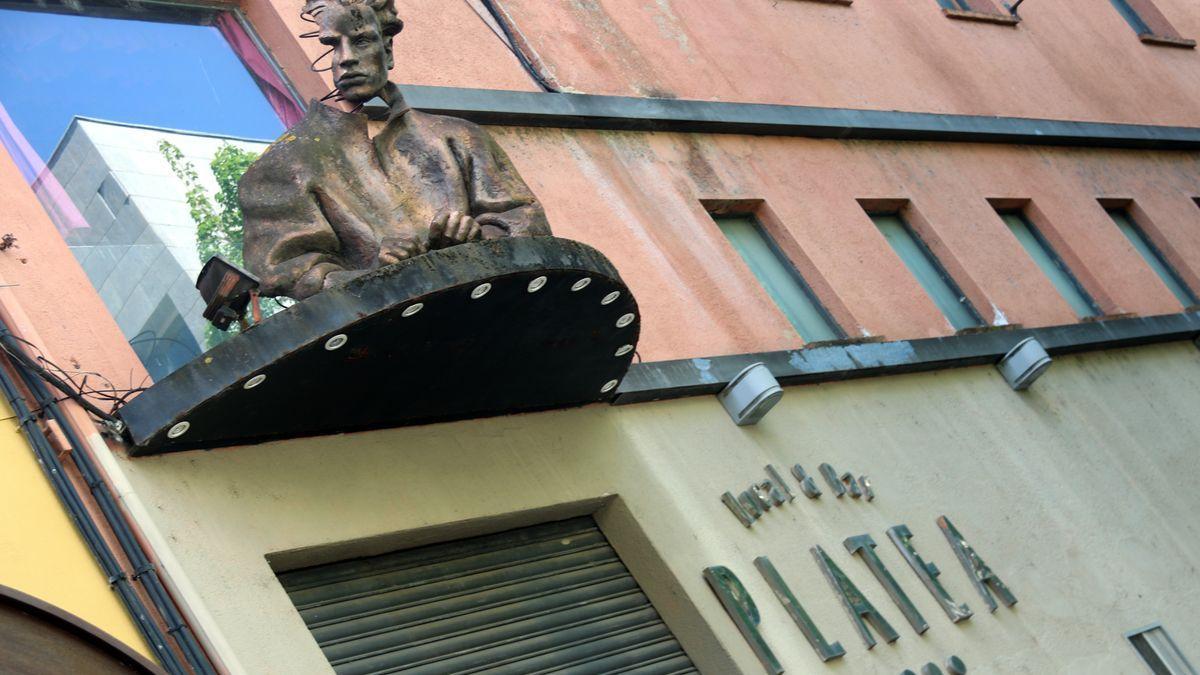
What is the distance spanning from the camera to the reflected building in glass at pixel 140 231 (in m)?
10.2

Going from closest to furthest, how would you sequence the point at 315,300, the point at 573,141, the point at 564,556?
the point at 315,300 < the point at 564,556 < the point at 573,141

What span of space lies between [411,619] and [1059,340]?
22.6 feet

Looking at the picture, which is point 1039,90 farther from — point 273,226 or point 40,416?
point 40,416

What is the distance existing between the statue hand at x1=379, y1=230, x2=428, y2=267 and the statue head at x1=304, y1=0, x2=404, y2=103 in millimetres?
1254

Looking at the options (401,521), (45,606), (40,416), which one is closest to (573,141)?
(401,521)

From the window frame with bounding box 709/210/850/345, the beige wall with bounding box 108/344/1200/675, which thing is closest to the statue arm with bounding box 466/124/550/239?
the beige wall with bounding box 108/344/1200/675

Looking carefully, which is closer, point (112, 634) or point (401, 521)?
point (112, 634)

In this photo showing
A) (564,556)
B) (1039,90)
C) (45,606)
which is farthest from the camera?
(1039,90)

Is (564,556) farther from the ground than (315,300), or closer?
closer

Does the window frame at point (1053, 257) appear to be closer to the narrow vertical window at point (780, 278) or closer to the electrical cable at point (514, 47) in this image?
the narrow vertical window at point (780, 278)

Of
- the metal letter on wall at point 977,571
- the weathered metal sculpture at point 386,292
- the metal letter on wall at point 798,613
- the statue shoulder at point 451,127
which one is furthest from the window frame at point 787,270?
the statue shoulder at point 451,127

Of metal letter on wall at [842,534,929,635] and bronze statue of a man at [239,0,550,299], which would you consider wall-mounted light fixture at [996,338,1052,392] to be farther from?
bronze statue of a man at [239,0,550,299]

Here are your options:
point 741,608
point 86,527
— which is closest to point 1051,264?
point 741,608

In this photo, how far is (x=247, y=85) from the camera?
39.5 feet
